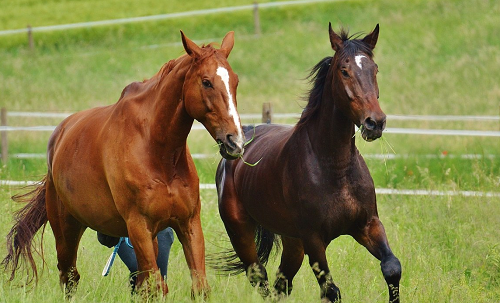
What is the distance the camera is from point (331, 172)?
551 centimetres

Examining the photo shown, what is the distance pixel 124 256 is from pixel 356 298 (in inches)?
72.1

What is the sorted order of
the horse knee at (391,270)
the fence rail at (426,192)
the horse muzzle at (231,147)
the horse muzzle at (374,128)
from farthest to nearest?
the fence rail at (426,192) < the horse knee at (391,270) < the horse muzzle at (374,128) < the horse muzzle at (231,147)

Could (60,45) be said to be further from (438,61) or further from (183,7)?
(438,61)

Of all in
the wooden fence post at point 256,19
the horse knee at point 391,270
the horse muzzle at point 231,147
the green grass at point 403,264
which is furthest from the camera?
the wooden fence post at point 256,19

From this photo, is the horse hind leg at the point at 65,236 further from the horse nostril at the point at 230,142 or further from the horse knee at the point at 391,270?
the horse knee at the point at 391,270

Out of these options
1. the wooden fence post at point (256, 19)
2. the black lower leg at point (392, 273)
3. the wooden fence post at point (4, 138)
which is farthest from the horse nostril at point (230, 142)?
the wooden fence post at point (256, 19)

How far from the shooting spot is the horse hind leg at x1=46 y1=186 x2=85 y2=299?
6.03m

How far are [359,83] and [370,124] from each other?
34cm

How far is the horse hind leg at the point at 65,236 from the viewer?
6031 millimetres

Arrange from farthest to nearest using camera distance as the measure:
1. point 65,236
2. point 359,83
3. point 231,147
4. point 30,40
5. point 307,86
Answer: point 30,40, point 307,86, point 65,236, point 359,83, point 231,147

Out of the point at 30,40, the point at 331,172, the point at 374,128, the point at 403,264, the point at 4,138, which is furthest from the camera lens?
the point at 30,40

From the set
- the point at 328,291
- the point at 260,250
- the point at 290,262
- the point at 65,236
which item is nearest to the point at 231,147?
the point at 328,291

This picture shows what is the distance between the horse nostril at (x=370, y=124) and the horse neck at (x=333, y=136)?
1.43 ft

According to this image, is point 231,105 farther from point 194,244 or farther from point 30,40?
point 30,40
